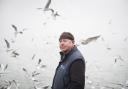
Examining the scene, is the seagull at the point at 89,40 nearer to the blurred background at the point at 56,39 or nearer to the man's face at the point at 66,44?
the blurred background at the point at 56,39

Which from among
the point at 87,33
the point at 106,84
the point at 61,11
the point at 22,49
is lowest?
the point at 106,84

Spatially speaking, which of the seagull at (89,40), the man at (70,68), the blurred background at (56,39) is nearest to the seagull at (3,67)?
the blurred background at (56,39)

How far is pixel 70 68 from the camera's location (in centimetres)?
157

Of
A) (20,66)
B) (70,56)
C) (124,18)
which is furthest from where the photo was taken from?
(20,66)

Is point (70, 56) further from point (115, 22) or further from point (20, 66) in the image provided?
point (20, 66)

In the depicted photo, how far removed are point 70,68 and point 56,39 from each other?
109cm

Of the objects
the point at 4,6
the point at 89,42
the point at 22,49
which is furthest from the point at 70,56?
the point at 4,6

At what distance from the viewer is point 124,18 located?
2.48 meters

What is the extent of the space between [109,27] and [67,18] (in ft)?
1.40

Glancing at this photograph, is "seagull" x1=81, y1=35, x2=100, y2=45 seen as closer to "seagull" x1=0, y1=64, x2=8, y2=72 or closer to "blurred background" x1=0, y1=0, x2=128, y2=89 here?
"blurred background" x1=0, y1=0, x2=128, y2=89

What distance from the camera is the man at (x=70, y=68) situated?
1.53 m

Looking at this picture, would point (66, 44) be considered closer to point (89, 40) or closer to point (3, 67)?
point (89, 40)

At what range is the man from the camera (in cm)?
153

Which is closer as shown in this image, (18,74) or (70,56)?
(70,56)
